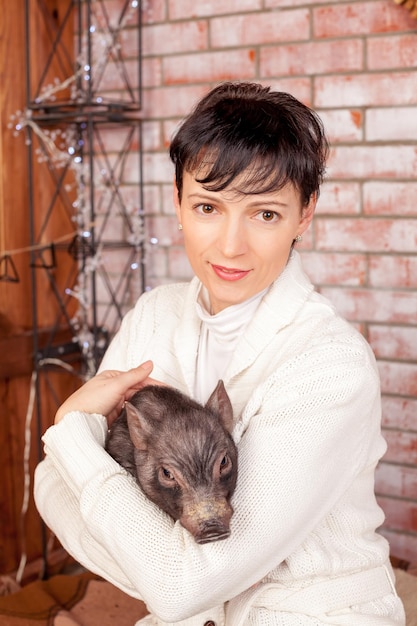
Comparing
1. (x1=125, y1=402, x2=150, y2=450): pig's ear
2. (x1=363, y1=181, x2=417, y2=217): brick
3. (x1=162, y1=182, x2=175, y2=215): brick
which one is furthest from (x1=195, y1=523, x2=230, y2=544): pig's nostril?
(x1=162, y1=182, x2=175, y2=215): brick

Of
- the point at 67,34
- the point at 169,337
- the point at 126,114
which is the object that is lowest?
the point at 169,337

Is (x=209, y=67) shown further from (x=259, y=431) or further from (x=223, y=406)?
(x=259, y=431)

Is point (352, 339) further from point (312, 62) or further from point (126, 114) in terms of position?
point (126, 114)

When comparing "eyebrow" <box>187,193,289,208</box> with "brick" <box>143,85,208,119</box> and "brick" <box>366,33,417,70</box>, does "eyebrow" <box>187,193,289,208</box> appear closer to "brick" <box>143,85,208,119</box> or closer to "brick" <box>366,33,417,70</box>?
"brick" <box>366,33,417,70</box>

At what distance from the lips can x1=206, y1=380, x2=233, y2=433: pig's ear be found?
0.23 m

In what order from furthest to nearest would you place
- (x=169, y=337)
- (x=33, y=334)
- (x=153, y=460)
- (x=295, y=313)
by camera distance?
1. (x=33, y=334)
2. (x=169, y=337)
3. (x=295, y=313)
4. (x=153, y=460)

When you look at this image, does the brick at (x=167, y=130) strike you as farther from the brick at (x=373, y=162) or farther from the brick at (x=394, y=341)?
the brick at (x=394, y=341)

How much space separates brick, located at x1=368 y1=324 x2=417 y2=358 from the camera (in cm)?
282

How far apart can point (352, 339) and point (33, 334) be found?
6.17 feet

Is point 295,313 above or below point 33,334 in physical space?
above

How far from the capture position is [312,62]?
2898 millimetres

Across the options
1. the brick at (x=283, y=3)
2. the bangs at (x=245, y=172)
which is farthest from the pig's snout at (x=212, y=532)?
the brick at (x=283, y=3)

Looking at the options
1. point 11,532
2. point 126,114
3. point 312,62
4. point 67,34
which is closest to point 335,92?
point 312,62

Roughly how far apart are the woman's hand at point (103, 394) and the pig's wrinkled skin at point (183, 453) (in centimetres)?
4
